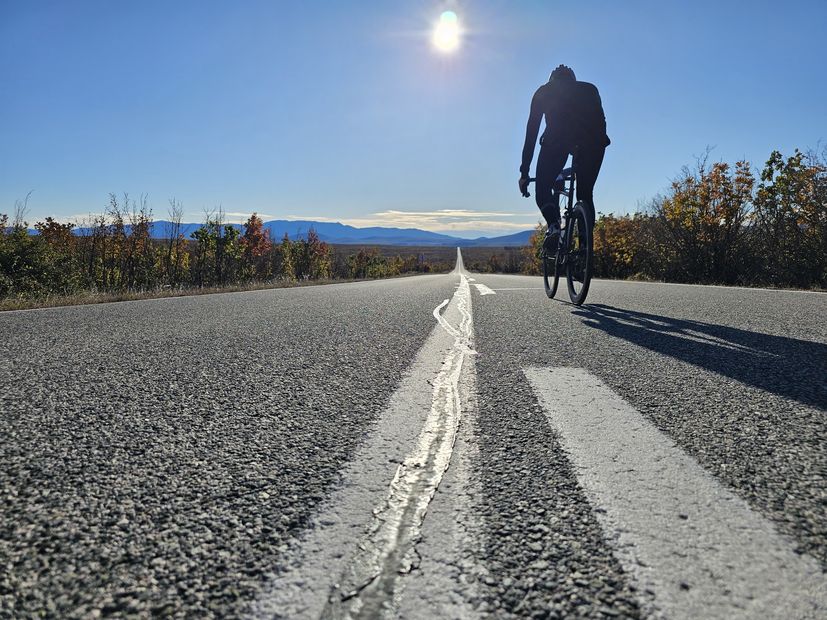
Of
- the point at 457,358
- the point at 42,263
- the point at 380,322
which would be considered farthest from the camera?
the point at 42,263

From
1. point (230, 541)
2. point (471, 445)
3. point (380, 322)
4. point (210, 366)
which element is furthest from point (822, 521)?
point (380, 322)

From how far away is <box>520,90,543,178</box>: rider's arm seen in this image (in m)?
5.30

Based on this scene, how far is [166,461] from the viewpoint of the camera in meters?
1.21

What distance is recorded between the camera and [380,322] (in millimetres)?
4070

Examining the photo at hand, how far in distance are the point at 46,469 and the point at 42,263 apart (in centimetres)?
1313

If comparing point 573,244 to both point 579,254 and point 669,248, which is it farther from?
point 669,248

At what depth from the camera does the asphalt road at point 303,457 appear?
2.45 ft

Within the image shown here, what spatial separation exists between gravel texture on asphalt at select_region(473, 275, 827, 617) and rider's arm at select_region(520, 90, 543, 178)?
236cm

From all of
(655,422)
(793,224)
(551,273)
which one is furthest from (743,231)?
(655,422)

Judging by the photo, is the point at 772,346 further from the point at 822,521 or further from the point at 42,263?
the point at 42,263

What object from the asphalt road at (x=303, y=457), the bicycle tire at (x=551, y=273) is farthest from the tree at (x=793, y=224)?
the asphalt road at (x=303, y=457)

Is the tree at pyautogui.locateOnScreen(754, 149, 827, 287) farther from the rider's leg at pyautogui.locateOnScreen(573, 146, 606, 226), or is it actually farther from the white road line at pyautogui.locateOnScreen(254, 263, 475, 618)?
the white road line at pyautogui.locateOnScreen(254, 263, 475, 618)

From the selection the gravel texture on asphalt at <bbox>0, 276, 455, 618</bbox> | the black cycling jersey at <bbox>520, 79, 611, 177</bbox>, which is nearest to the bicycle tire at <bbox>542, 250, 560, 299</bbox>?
the black cycling jersey at <bbox>520, 79, 611, 177</bbox>

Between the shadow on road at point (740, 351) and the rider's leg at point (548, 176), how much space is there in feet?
6.51
